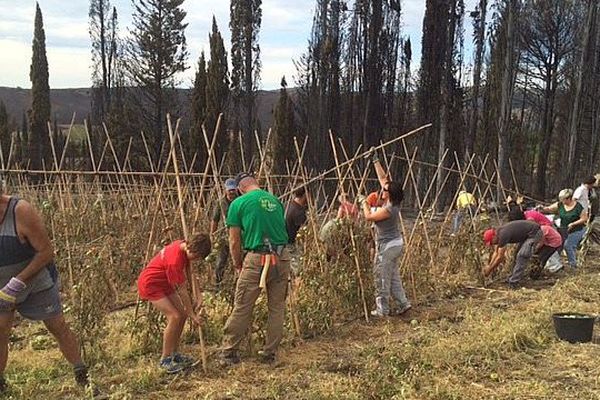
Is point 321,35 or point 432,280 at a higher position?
point 321,35

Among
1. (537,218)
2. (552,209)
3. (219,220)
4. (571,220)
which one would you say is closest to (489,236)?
(537,218)

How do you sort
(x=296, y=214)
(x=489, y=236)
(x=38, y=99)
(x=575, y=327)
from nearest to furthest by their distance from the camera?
1. (x=575, y=327)
2. (x=296, y=214)
3. (x=489, y=236)
4. (x=38, y=99)

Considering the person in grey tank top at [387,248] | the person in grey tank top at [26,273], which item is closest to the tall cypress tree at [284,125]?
the person in grey tank top at [387,248]

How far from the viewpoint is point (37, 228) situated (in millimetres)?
3523

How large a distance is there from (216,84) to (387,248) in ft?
58.7

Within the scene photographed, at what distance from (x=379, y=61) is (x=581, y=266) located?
14248 mm

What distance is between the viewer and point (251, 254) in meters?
4.45

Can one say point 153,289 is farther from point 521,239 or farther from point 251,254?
point 521,239

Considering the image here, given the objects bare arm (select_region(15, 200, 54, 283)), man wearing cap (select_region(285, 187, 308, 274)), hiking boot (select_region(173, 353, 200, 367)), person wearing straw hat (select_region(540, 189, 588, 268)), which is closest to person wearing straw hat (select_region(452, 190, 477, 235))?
person wearing straw hat (select_region(540, 189, 588, 268))

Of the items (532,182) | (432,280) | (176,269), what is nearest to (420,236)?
(432,280)

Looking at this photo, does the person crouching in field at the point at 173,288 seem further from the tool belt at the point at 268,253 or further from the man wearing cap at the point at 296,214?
the man wearing cap at the point at 296,214

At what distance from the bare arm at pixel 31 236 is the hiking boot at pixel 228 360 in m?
1.51

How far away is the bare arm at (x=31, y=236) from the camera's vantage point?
350 centimetres

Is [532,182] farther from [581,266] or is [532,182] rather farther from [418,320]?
[418,320]
